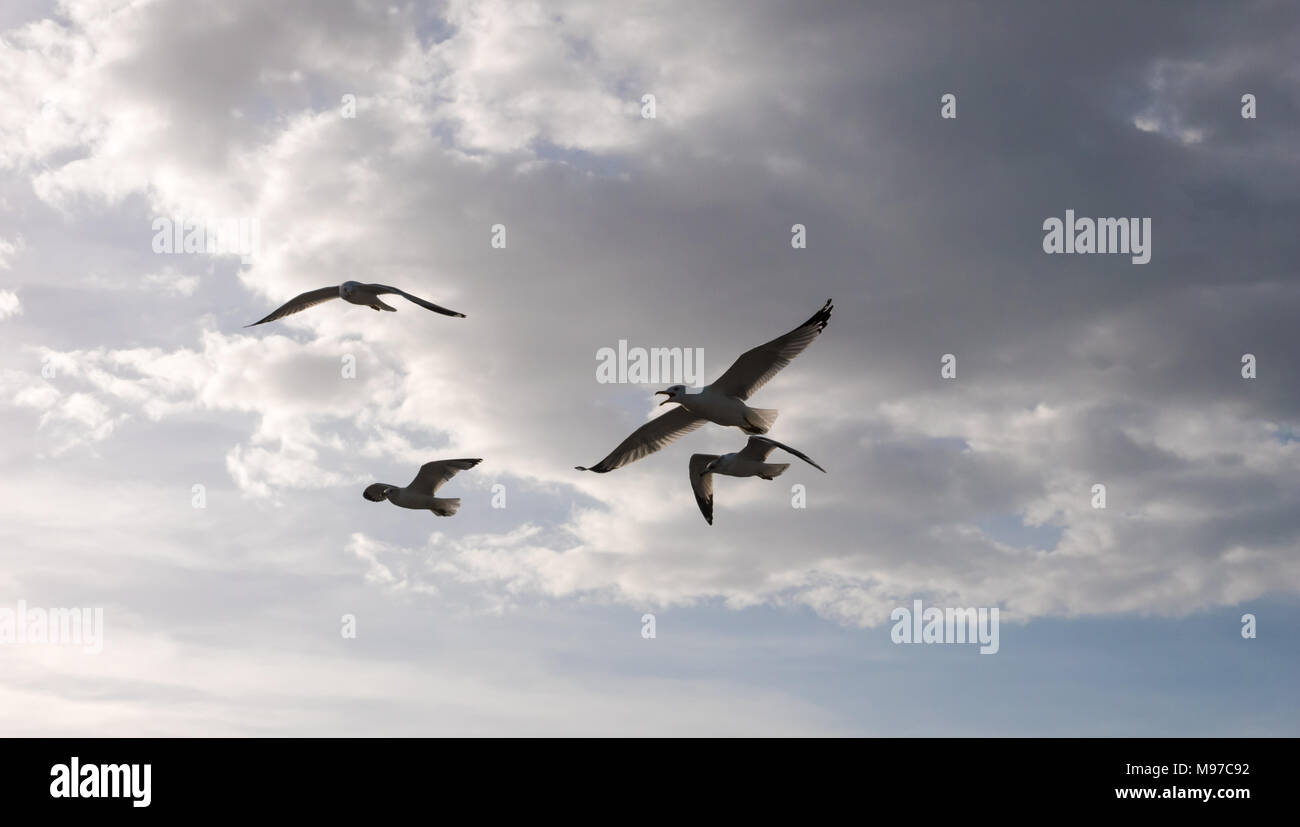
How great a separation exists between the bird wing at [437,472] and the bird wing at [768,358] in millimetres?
5821

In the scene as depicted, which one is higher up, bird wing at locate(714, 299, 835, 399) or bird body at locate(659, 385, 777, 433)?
bird wing at locate(714, 299, 835, 399)

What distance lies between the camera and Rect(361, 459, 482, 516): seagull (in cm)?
2370

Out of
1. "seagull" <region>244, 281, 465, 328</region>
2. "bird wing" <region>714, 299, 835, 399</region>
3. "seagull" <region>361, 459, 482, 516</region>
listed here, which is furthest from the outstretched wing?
"bird wing" <region>714, 299, 835, 399</region>

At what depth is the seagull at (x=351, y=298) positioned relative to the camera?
21.0 m

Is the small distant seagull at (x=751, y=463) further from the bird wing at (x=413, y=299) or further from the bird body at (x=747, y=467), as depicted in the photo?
the bird wing at (x=413, y=299)

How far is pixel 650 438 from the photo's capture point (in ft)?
A: 84.8

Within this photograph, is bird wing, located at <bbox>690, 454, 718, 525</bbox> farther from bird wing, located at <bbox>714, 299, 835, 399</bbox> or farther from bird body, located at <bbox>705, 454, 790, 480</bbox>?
bird wing, located at <bbox>714, 299, 835, 399</bbox>

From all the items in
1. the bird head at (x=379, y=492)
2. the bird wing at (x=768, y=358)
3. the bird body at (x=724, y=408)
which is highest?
the bird wing at (x=768, y=358)

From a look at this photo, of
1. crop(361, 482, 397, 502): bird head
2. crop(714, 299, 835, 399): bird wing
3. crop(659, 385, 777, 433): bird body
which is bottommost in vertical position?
crop(361, 482, 397, 502): bird head

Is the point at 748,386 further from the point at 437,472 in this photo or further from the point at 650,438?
the point at 437,472

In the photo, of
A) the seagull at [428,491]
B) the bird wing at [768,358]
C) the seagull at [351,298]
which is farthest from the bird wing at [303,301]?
the bird wing at [768,358]
